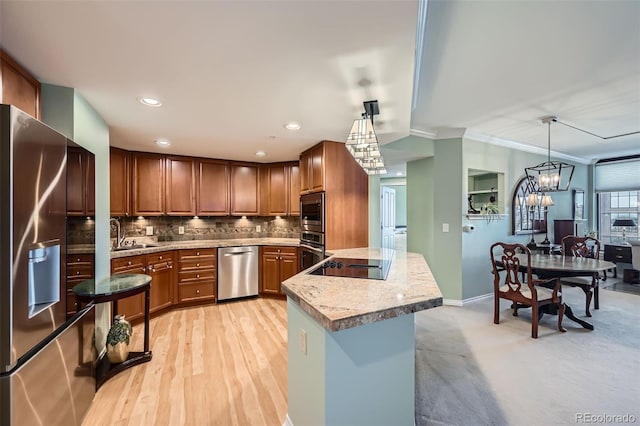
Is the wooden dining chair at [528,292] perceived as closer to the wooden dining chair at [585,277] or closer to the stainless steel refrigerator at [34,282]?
the wooden dining chair at [585,277]

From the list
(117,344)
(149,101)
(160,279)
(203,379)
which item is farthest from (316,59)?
(160,279)

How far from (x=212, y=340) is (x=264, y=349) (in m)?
0.65

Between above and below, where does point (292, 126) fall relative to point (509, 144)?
below

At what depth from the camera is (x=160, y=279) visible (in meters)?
3.84

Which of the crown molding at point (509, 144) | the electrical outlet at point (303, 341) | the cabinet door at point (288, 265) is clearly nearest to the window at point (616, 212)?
the crown molding at point (509, 144)

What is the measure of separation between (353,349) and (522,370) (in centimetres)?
200

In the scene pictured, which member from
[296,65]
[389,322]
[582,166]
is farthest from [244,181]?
[582,166]

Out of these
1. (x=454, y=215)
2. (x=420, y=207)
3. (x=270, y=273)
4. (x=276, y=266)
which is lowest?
(x=270, y=273)

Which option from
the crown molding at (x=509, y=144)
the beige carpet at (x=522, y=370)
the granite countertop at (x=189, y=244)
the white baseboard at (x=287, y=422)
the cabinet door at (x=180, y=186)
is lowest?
the beige carpet at (x=522, y=370)

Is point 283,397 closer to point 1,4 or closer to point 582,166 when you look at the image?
point 1,4

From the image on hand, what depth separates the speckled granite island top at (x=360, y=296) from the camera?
47.1 inches

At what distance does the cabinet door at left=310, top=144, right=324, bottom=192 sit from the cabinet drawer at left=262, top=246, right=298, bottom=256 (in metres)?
1.13

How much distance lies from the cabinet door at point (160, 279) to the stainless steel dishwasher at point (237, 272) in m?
0.67

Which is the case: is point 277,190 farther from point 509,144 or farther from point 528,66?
point 509,144
